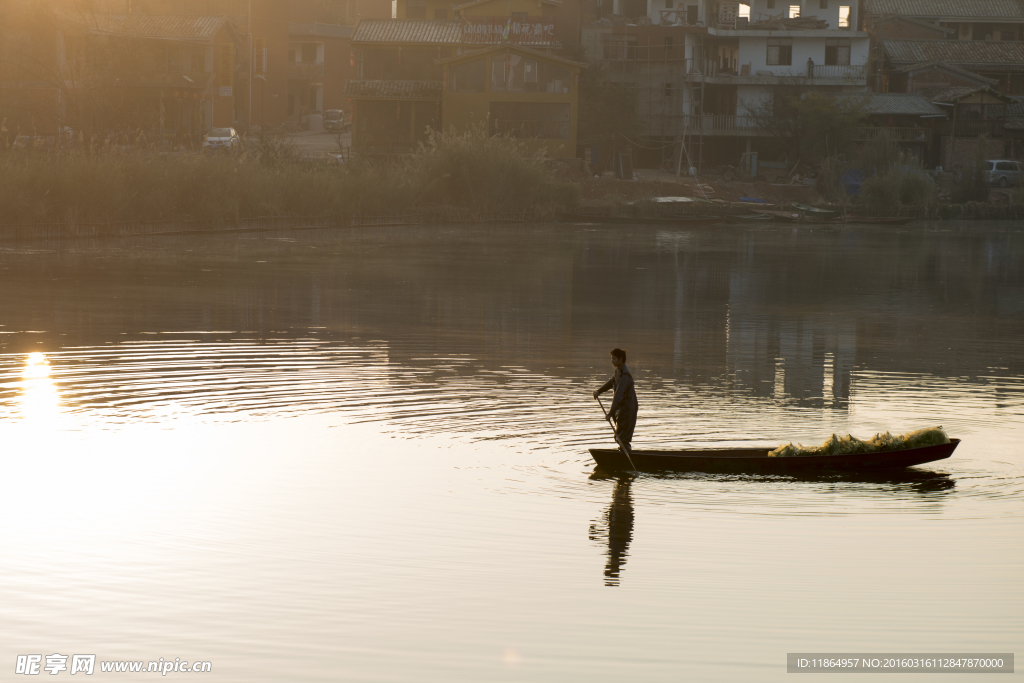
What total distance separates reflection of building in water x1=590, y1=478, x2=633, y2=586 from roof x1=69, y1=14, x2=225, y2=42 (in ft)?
213

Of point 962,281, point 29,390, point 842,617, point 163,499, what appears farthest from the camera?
point 962,281

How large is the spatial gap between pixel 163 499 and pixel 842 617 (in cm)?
678

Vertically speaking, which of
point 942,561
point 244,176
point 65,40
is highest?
point 65,40

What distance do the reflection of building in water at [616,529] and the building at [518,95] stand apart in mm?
53394

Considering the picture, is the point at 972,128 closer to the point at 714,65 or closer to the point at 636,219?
the point at 714,65

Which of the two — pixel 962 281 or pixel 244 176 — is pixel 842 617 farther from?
pixel 244 176

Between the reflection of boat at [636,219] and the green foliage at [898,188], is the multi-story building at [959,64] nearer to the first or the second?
the green foliage at [898,188]

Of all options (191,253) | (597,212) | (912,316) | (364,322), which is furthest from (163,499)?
(597,212)

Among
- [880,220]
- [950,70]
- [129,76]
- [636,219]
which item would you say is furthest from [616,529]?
[950,70]

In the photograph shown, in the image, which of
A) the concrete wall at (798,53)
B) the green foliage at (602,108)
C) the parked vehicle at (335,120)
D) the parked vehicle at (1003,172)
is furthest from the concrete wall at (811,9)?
the parked vehicle at (335,120)

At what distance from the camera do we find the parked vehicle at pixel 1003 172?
72.3 metres

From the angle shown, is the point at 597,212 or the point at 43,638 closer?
the point at 43,638

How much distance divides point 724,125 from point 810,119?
6281 millimetres

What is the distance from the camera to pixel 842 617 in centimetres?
955
